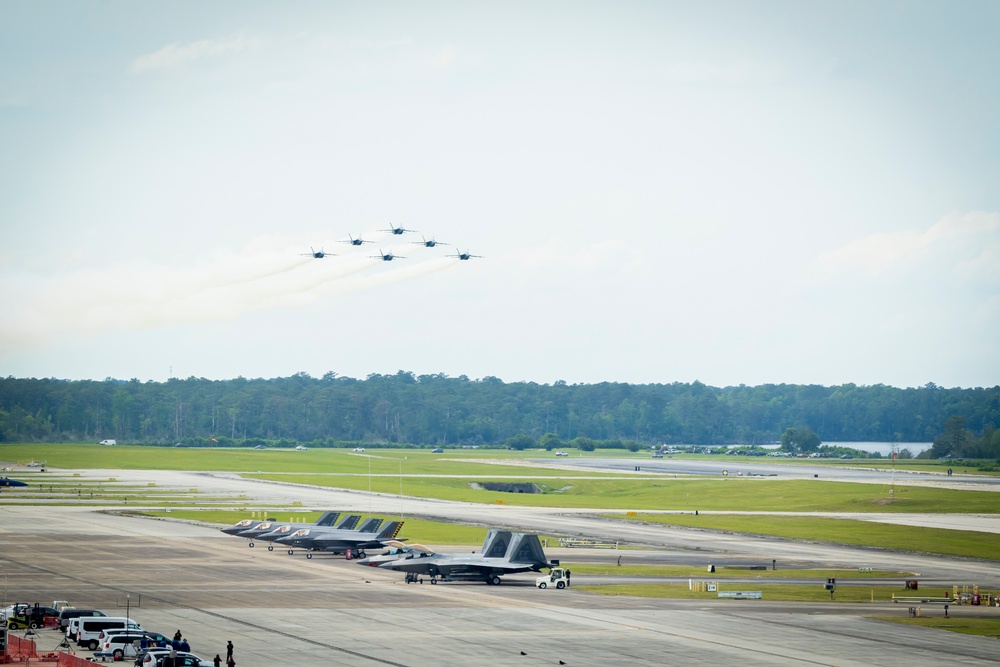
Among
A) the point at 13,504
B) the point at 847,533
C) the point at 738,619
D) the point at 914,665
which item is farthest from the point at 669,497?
the point at 914,665

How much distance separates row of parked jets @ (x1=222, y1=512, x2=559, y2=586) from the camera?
291 ft

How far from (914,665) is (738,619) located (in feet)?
47.4

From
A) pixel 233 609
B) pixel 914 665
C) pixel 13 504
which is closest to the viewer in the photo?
pixel 914 665

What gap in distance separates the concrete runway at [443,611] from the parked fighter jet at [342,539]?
1.25 metres

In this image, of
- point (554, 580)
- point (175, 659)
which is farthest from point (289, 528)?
point (175, 659)

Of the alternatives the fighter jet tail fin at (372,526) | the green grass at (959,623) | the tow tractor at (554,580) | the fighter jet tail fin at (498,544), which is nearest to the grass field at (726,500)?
the fighter jet tail fin at (372,526)

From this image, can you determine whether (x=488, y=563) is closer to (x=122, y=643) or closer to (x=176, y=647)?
(x=176, y=647)

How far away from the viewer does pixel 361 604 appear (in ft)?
250

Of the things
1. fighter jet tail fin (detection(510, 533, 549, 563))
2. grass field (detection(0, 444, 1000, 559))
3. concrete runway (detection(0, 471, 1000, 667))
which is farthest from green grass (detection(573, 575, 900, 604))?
grass field (detection(0, 444, 1000, 559))

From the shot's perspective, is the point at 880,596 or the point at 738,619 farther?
the point at 880,596

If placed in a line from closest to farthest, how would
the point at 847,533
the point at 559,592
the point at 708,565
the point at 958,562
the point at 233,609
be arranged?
the point at 233,609 → the point at 559,592 → the point at 708,565 → the point at 958,562 → the point at 847,533

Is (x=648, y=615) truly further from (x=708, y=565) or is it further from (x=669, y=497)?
(x=669, y=497)

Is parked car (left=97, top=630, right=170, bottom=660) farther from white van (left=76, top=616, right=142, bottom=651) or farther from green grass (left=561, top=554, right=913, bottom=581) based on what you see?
green grass (left=561, top=554, right=913, bottom=581)

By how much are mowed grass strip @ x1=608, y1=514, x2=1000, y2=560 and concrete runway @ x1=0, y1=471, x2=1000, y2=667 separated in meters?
6.10
